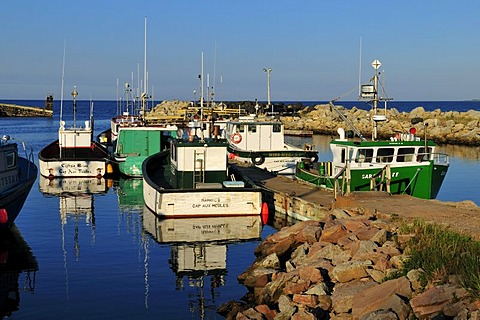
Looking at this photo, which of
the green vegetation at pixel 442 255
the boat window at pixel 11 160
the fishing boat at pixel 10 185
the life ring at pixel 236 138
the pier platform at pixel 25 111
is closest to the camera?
the green vegetation at pixel 442 255

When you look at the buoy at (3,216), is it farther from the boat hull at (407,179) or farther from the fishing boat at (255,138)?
the fishing boat at (255,138)

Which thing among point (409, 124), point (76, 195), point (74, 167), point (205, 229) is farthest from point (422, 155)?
point (409, 124)

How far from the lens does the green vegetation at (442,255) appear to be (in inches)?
505

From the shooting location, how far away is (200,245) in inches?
899

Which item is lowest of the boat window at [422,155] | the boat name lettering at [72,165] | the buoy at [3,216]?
the buoy at [3,216]

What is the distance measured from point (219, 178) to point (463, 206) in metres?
9.95

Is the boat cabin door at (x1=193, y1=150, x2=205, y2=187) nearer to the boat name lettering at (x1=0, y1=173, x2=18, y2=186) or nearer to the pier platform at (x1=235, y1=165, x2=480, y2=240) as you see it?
the pier platform at (x1=235, y1=165, x2=480, y2=240)

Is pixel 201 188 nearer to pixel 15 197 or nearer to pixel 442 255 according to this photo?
pixel 15 197

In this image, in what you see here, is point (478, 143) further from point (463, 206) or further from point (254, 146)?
point (463, 206)

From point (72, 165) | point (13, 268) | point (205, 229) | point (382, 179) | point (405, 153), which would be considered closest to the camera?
point (13, 268)

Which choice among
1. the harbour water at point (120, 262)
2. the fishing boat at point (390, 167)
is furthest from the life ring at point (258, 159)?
the fishing boat at point (390, 167)

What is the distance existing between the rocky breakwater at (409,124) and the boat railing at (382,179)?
3179cm

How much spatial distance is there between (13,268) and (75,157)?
79.4 feet

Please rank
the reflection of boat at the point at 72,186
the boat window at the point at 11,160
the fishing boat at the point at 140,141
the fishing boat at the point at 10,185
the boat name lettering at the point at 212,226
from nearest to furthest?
the fishing boat at the point at 10,185 → the boat name lettering at the point at 212,226 → the boat window at the point at 11,160 → the reflection of boat at the point at 72,186 → the fishing boat at the point at 140,141
